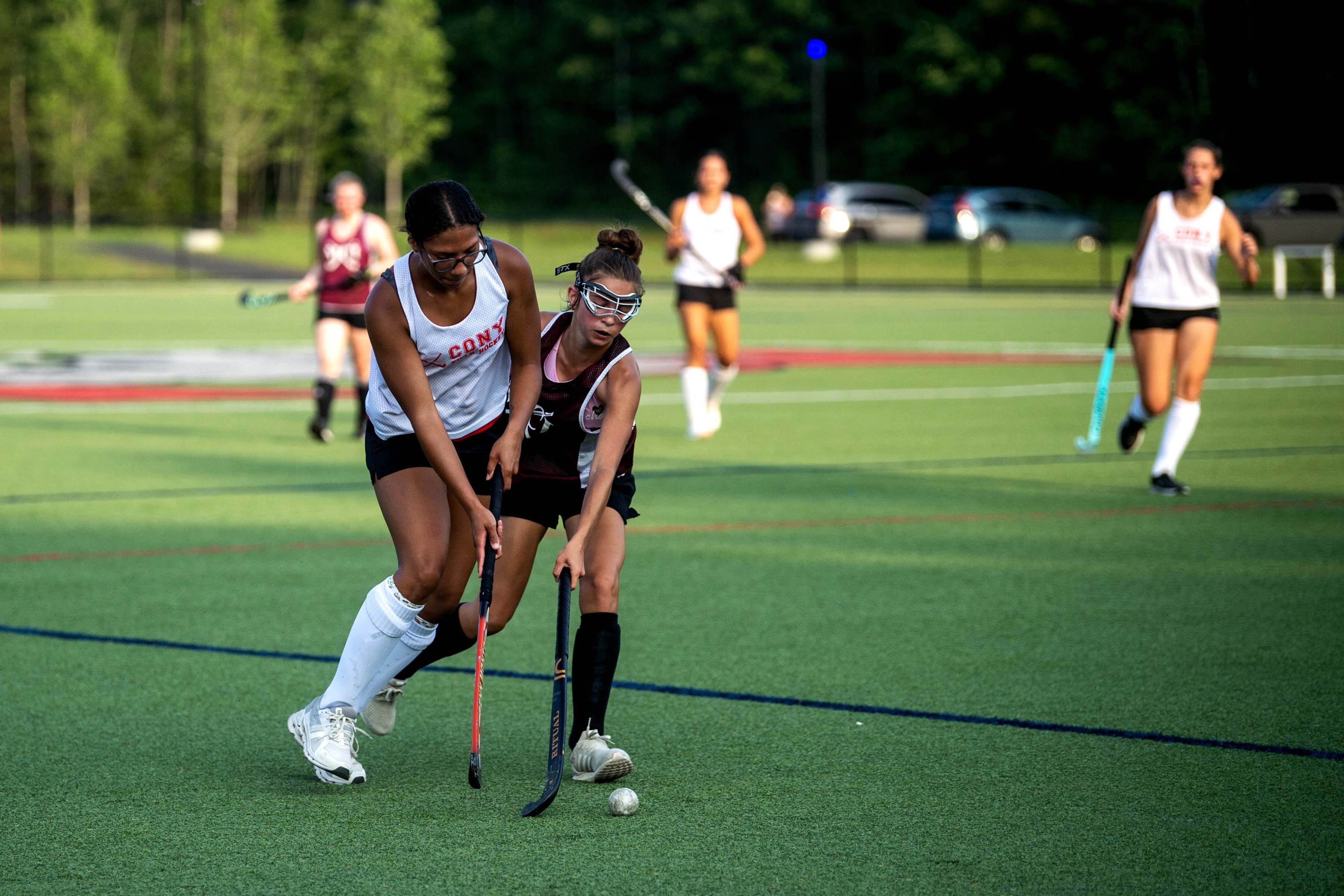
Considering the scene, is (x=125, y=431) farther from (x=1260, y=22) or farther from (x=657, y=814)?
(x=1260, y=22)

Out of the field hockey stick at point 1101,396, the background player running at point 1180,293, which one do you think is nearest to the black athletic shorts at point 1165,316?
the background player running at point 1180,293

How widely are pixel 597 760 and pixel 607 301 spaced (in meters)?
1.34

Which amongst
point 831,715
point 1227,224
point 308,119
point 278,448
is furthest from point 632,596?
point 308,119

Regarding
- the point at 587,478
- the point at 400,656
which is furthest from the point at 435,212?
the point at 400,656

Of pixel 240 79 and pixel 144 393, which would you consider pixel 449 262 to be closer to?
pixel 144 393

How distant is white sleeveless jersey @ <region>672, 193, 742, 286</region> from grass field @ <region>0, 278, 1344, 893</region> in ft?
4.29

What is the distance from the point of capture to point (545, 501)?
198 inches

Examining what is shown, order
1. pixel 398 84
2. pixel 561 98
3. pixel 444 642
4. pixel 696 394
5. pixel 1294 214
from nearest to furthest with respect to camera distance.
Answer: pixel 444 642, pixel 696 394, pixel 1294 214, pixel 398 84, pixel 561 98

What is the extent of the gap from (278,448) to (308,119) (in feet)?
203

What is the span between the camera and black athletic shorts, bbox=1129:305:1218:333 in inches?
398

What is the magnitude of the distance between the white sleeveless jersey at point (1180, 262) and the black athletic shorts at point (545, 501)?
602cm

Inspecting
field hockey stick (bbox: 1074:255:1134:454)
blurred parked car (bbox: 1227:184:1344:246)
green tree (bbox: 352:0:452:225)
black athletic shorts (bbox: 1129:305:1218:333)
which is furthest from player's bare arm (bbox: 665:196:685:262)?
green tree (bbox: 352:0:452:225)

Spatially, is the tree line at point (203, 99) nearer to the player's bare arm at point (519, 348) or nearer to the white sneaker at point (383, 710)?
the white sneaker at point (383, 710)

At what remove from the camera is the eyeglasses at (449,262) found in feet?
14.9
